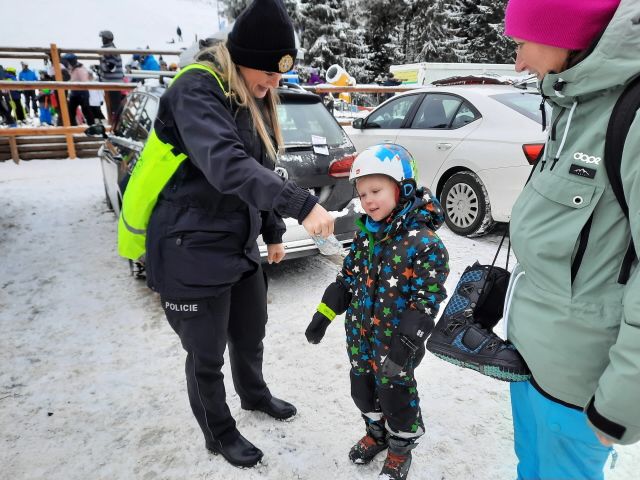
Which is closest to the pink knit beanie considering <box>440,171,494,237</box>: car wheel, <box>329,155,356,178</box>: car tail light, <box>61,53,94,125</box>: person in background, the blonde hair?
the blonde hair

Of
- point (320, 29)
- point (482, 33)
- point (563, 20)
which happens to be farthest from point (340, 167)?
point (482, 33)

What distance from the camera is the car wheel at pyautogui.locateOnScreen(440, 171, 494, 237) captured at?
5307 millimetres

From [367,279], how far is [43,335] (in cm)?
279

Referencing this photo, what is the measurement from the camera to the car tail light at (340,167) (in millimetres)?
4195

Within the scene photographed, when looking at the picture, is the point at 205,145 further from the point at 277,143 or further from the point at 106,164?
the point at 106,164

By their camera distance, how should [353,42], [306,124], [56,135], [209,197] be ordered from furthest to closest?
[353,42] → [56,135] → [306,124] → [209,197]

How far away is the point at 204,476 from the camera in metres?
2.24

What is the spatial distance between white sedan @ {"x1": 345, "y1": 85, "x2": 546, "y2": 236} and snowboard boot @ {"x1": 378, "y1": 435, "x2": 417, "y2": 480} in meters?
3.41

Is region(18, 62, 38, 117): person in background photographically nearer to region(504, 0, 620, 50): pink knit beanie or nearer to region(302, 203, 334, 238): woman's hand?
region(302, 203, 334, 238): woman's hand

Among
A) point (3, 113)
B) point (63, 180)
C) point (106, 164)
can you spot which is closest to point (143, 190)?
point (106, 164)

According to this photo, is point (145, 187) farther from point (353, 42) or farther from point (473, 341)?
point (353, 42)

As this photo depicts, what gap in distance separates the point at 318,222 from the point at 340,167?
9.14ft

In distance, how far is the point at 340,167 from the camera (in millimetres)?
4227

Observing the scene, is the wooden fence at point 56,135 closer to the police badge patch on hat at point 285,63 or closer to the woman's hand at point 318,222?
the police badge patch on hat at point 285,63
